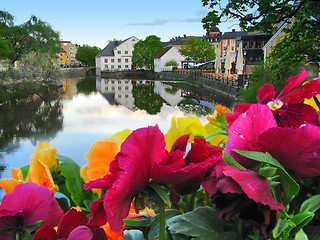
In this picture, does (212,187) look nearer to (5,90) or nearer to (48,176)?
(48,176)

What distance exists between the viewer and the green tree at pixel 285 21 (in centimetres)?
761

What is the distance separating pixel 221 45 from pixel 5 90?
49.3 meters

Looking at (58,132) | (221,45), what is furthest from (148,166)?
(221,45)

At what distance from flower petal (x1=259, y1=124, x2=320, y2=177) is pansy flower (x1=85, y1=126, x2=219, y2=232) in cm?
7

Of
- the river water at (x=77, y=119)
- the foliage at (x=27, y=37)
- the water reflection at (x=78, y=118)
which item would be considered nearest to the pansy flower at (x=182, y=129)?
the water reflection at (x=78, y=118)

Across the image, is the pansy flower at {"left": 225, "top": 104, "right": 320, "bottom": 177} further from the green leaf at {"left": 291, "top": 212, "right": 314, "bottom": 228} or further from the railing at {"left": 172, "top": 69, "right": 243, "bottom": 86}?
the railing at {"left": 172, "top": 69, "right": 243, "bottom": 86}

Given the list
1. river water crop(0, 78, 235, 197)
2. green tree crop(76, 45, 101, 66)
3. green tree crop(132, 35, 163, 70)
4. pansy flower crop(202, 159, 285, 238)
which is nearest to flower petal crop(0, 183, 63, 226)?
pansy flower crop(202, 159, 285, 238)

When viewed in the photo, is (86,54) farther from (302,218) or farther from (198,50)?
(302,218)

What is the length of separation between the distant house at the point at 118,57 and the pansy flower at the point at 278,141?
7229 cm

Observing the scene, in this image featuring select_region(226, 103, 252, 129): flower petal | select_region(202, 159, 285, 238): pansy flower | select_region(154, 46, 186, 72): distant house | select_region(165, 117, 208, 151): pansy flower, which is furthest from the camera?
select_region(154, 46, 186, 72): distant house

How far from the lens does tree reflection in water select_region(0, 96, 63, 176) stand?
1664cm

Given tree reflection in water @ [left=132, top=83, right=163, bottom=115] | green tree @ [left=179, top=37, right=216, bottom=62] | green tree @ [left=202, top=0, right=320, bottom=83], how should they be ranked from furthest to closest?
green tree @ [left=179, top=37, right=216, bottom=62], tree reflection in water @ [left=132, top=83, right=163, bottom=115], green tree @ [left=202, top=0, right=320, bottom=83]

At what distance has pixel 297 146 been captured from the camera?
34 cm

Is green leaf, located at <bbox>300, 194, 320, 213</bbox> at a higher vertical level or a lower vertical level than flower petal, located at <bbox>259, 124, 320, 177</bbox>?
lower
